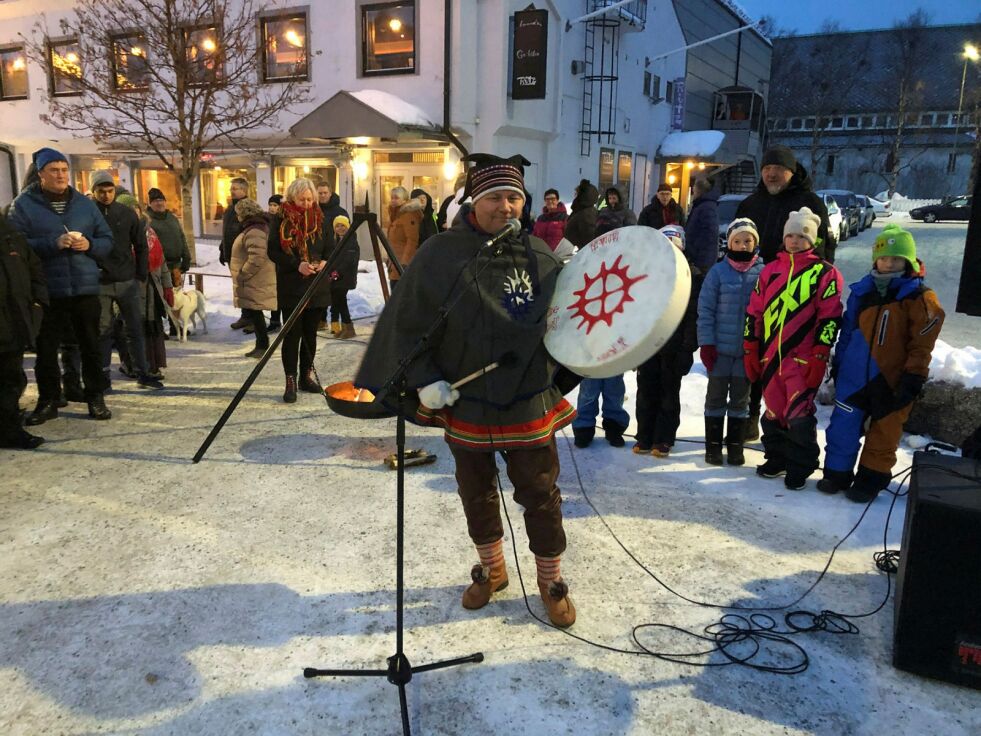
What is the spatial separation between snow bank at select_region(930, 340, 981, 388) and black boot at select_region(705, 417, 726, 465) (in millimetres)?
1818

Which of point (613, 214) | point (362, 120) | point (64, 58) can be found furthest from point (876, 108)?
point (613, 214)

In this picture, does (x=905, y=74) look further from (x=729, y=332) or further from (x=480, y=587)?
(x=480, y=587)

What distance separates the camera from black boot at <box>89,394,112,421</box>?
5.80 meters

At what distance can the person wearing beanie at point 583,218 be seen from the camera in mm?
8391

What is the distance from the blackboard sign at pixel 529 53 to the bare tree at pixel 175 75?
529 cm

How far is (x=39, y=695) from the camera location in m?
2.61

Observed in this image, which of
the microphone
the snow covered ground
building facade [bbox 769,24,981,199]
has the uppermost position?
building facade [bbox 769,24,981,199]

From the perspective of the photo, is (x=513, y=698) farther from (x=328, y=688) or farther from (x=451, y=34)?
(x=451, y=34)

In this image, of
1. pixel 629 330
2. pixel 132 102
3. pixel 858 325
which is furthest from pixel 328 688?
pixel 132 102

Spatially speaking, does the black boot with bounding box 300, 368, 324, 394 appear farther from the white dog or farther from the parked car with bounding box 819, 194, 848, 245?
the parked car with bounding box 819, 194, 848, 245

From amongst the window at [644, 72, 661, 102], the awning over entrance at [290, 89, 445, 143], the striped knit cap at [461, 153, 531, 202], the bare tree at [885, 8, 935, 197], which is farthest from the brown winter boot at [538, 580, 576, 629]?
the bare tree at [885, 8, 935, 197]

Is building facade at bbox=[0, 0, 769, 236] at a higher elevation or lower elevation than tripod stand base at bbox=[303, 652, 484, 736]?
higher

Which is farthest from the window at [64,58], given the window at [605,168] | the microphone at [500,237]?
the microphone at [500,237]

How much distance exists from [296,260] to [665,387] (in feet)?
12.0
